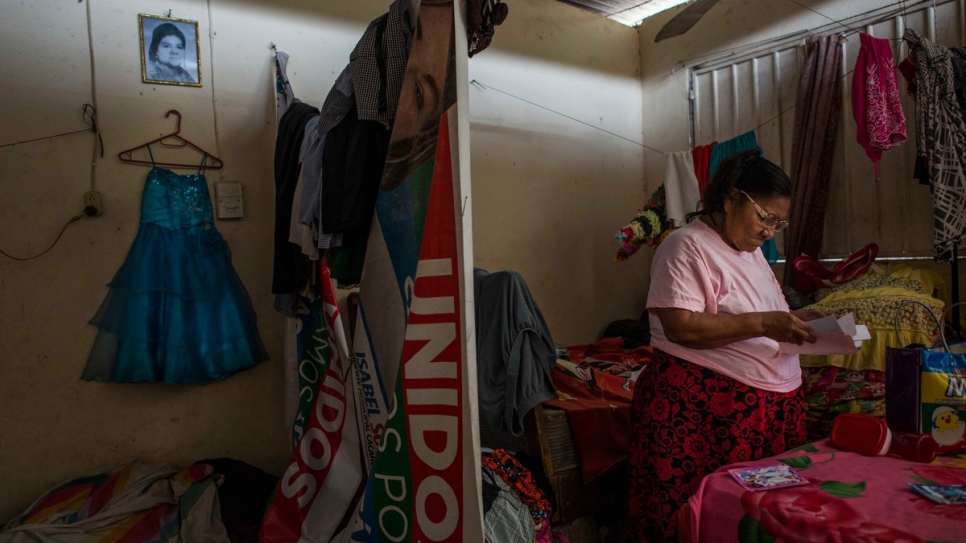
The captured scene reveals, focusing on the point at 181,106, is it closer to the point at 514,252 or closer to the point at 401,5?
the point at 401,5

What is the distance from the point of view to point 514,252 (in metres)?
4.21

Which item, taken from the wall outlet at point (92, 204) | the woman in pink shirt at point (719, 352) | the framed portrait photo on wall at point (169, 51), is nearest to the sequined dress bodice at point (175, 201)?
the wall outlet at point (92, 204)

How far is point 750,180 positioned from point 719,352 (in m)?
0.49

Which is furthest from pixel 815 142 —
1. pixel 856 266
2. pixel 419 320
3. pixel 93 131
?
pixel 93 131

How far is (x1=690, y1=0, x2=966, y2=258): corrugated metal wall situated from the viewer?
3.32m

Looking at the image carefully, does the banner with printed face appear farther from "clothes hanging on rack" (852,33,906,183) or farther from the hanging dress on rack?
"clothes hanging on rack" (852,33,906,183)

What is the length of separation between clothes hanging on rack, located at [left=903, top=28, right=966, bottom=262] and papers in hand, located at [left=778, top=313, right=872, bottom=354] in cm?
177

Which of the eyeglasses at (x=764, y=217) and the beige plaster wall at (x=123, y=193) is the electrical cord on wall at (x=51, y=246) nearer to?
the beige plaster wall at (x=123, y=193)

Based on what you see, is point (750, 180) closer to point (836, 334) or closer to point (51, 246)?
point (836, 334)

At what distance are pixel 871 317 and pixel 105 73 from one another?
3.59 meters

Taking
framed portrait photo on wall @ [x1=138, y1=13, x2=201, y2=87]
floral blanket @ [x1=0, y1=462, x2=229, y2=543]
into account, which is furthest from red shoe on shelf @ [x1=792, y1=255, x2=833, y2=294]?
framed portrait photo on wall @ [x1=138, y1=13, x2=201, y2=87]

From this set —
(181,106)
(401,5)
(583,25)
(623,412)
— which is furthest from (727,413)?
(583,25)

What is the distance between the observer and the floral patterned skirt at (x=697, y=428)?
1.67m

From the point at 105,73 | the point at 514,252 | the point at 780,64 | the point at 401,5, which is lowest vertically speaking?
the point at 514,252
